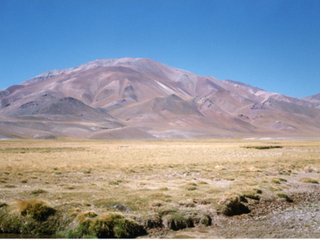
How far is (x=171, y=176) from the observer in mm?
23953

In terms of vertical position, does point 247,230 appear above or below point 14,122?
Answer: below

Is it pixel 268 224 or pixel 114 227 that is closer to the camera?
pixel 114 227

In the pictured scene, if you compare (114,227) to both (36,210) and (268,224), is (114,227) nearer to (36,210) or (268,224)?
(36,210)

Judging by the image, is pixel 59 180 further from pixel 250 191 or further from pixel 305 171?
pixel 305 171

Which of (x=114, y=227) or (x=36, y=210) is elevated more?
(x=36, y=210)

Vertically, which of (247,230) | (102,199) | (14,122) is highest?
(14,122)

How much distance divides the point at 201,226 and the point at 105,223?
14.1ft

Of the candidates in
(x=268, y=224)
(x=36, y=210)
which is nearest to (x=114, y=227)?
(x=36, y=210)

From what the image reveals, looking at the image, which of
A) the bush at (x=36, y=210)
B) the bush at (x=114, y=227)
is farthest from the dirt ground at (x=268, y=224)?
the bush at (x=36, y=210)

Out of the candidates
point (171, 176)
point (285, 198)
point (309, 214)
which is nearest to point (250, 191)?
point (285, 198)

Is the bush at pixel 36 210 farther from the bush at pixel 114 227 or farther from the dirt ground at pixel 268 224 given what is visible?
the dirt ground at pixel 268 224

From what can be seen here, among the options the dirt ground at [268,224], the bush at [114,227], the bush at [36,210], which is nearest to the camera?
the bush at [114,227]

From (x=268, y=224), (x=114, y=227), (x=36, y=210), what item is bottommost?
(x=268, y=224)

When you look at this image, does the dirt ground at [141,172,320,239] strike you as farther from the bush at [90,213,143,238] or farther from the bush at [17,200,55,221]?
the bush at [17,200,55,221]
